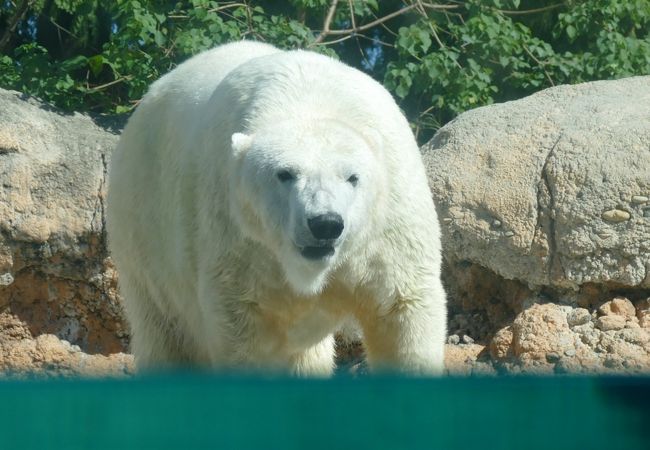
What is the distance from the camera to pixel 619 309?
15.5ft

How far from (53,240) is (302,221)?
119 inches

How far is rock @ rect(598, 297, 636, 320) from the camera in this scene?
15.5ft

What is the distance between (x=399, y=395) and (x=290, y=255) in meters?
2.34

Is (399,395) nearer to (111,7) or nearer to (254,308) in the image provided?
(254,308)

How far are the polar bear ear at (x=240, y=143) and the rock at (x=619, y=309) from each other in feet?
7.28

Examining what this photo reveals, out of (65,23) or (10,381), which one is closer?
(10,381)

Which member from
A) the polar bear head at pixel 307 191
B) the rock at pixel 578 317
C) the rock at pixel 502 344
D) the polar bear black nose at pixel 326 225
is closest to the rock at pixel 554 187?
the rock at pixel 578 317

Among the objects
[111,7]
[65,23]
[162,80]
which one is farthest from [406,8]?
[162,80]

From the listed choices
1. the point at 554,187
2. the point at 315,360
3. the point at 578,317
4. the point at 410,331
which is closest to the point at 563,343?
the point at 578,317

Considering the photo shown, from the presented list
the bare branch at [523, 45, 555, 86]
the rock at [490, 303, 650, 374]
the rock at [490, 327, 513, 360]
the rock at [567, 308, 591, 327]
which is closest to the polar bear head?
the rock at [490, 303, 650, 374]

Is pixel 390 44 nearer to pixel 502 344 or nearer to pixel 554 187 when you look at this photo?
pixel 554 187

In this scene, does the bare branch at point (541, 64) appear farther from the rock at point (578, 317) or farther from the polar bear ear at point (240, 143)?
the polar bear ear at point (240, 143)

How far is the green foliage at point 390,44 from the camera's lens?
618 centimetres

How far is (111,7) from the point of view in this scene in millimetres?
6125
